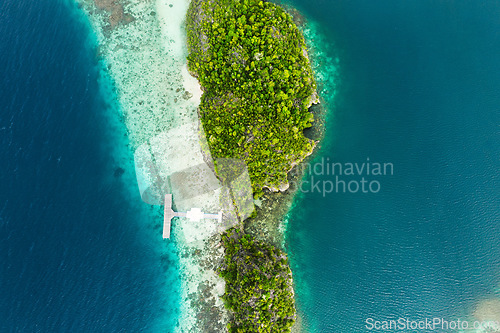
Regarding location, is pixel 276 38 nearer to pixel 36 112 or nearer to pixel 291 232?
pixel 291 232

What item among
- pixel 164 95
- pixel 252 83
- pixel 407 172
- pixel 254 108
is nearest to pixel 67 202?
pixel 164 95

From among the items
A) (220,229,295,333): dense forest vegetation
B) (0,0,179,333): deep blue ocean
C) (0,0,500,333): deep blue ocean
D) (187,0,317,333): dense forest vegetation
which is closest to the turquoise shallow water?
(0,0,500,333): deep blue ocean

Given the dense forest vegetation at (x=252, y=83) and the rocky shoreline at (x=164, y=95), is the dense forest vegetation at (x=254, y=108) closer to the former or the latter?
the dense forest vegetation at (x=252, y=83)

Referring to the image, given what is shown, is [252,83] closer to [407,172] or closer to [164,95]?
[164,95]

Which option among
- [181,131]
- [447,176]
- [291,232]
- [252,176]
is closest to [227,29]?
[181,131]

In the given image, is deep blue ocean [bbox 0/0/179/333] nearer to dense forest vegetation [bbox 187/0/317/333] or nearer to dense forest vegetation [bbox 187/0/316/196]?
dense forest vegetation [bbox 187/0/317/333]

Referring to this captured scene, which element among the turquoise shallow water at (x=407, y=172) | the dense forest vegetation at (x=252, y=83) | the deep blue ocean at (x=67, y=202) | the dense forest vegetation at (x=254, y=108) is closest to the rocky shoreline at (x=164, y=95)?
the deep blue ocean at (x=67, y=202)
